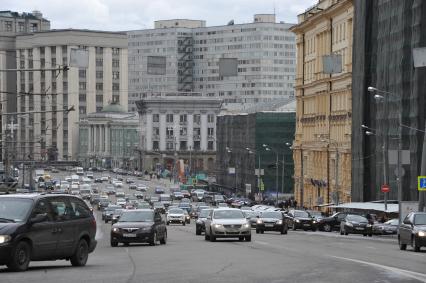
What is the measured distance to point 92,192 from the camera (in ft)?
498

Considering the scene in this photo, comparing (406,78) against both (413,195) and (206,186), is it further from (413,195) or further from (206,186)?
(206,186)

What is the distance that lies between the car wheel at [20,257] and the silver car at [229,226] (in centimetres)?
1962

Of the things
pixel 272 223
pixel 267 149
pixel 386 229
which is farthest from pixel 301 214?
pixel 267 149

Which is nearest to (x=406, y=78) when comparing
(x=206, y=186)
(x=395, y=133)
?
(x=395, y=133)

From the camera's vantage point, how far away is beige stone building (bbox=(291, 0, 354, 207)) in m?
101

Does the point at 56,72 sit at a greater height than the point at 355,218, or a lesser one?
greater

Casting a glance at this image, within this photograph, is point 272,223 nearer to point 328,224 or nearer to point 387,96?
point 328,224

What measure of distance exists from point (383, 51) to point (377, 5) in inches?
182

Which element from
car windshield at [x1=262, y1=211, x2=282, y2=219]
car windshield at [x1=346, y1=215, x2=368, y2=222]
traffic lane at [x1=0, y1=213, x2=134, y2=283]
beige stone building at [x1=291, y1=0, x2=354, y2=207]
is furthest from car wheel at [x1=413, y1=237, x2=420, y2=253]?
beige stone building at [x1=291, y1=0, x2=354, y2=207]

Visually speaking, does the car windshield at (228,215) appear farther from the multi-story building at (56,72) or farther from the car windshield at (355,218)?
the multi-story building at (56,72)

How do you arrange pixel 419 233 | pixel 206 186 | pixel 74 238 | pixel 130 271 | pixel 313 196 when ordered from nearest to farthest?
1. pixel 130 271
2. pixel 74 238
3. pixel 419 233
4. pixel 313 196
5. pixel 206 186

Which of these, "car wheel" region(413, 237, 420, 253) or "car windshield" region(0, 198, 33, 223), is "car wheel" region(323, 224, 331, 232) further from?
"car windshield" region(0, 198, 33, 223)

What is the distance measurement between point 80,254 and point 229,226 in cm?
1703

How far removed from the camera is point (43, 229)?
23.7 metres
